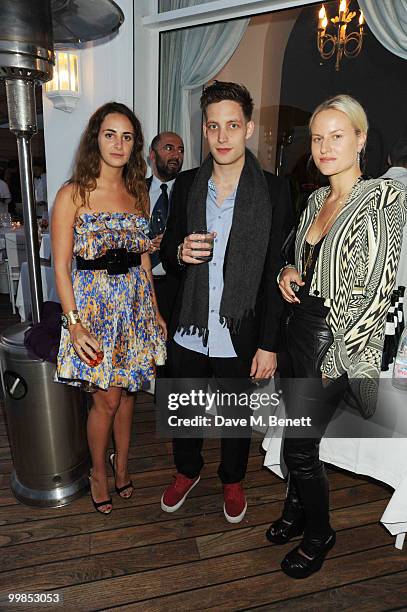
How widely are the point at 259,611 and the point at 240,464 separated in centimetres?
55

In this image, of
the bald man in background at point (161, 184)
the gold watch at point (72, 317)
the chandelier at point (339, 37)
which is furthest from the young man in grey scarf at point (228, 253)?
the chandelier at point (339, 37)

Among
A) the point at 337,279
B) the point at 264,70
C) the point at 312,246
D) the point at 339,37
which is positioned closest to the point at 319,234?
the point at 312,246

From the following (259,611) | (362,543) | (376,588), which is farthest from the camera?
(362,543)

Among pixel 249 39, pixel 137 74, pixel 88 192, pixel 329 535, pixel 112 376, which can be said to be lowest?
pixel 329 535

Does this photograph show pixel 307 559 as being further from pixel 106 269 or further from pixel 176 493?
pixel 106 269

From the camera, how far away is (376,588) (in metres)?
1.66

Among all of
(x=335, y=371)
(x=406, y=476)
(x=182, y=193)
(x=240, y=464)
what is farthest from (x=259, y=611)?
(x=182, y=193)

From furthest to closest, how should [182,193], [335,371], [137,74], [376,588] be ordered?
[137,74] < [182,193] < [376,588] < [335,371]

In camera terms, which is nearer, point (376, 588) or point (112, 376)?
point (376, 588)

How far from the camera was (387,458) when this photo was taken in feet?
6.10

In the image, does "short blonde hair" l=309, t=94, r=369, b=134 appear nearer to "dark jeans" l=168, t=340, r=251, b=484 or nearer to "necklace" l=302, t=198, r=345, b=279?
"necklace" l=302, t=198, r=345, b=279

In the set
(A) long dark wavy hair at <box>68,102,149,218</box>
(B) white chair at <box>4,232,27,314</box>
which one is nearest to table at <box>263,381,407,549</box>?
(A) long dark wavy hair at <box>68,102,149,218</box>

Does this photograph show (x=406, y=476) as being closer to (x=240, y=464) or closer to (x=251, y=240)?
(x=240, y=464)

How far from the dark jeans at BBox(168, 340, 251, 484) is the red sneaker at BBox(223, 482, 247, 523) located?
0.12ft
